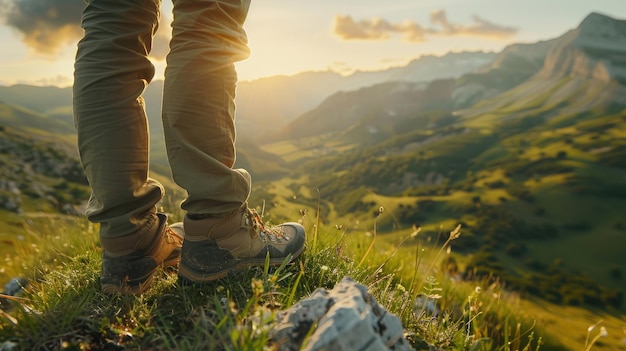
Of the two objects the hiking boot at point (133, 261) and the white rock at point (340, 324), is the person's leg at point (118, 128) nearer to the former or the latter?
the hiking boot at point (133, 261)

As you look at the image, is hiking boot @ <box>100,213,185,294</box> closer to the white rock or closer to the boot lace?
the boot lace

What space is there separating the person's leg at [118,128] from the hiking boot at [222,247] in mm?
331

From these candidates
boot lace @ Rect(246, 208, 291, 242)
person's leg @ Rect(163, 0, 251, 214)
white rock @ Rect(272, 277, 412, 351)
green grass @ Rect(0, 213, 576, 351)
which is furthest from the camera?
boot lace @ Rect(246, 208, 291, 242)

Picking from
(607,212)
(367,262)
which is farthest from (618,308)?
(367,262)

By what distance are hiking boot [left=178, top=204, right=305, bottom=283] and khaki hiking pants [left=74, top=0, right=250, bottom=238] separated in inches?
5.6

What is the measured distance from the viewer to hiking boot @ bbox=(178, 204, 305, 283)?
9.10 feet

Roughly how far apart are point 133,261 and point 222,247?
0.61 meters

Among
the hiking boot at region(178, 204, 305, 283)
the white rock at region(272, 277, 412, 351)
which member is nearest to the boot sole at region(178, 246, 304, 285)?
the hiking boot at region(178, 204, 305, 283)

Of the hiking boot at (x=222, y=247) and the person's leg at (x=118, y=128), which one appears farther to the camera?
the hiking boot at (x=222, y=247)

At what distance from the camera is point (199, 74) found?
258 centimetres

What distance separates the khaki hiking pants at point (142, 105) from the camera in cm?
257

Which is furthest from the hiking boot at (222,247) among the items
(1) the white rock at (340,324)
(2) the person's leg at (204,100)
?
(1) the white rock at (340,324)

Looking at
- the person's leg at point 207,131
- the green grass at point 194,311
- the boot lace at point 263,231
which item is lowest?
the green grass at point 194,311

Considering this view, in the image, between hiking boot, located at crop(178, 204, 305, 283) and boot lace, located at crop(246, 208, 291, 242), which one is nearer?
hiking boot, located at crop(178, 204, 305, 283)
